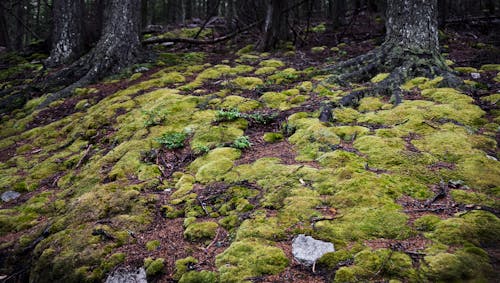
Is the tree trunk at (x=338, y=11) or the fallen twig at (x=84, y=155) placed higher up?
the tree trunk at (x=338, y=11)

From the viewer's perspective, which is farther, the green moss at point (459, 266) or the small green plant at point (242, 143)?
the small green plant at point (242, 143)

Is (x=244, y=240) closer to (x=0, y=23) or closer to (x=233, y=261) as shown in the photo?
(x=233, y=261)

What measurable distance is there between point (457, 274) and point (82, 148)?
19.6ft

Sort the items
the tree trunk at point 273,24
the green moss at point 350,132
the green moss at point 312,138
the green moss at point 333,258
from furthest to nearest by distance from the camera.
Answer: the tree trunk at point 273,24 < the green moss at point 350,132 < the green moss at point 312,138 < the green moss at point 333,258

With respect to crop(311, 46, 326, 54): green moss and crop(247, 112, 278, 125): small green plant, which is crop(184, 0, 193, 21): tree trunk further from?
crop(247, 112, 278, 125): small green plant

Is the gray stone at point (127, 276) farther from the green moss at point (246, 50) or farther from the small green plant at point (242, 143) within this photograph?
the green moss at point (246, 50)

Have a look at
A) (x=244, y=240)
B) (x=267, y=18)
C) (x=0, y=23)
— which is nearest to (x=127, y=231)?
(x=244, y=240)

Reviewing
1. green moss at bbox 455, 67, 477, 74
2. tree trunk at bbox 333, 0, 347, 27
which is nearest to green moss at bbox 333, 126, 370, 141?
green moss at bbox 455, 67, 477, 74

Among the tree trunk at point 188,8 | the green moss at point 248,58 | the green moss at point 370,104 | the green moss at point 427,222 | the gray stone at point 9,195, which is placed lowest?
the gray stone at point 9,195

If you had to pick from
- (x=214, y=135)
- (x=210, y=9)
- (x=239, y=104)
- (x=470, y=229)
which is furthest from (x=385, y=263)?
(x=210, y=9)

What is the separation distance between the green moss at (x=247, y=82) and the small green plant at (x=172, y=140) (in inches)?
92.9

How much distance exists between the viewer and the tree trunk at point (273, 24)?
32.2 feet

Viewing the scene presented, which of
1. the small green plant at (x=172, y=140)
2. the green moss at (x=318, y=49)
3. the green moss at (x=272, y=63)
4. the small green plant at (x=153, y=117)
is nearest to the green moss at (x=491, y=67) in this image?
the green moss at (x=318, y=49)

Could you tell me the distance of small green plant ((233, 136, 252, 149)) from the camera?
490 cm
